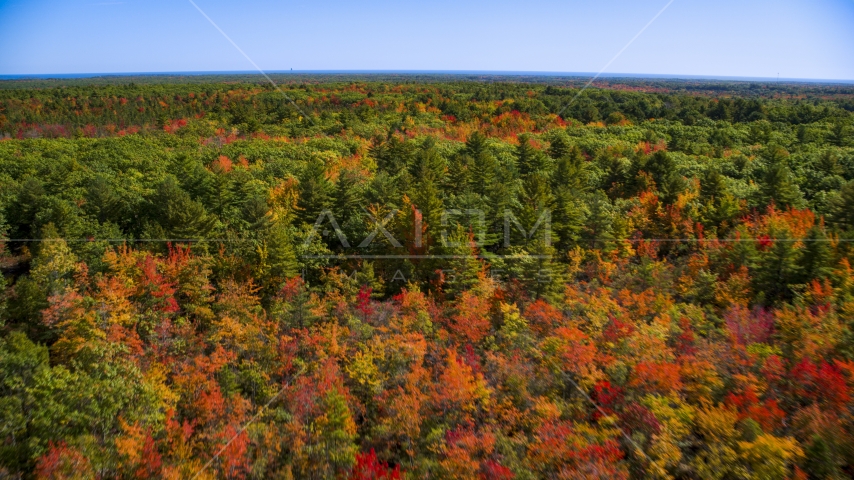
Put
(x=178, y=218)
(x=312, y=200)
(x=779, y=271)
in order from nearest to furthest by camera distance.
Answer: (x=779, y=271)
(x=178, y=218)
(x=312, y=200)

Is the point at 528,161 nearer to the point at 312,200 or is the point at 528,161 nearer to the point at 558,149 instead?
the point at 558,149

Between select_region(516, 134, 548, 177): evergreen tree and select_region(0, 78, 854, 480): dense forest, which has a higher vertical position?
select_region(516, 134, 548, 177): evergreen tree

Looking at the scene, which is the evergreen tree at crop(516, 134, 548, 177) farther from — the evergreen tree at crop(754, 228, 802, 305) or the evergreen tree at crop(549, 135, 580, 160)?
the evergreen tree at crop(754, 228, 802, 305)

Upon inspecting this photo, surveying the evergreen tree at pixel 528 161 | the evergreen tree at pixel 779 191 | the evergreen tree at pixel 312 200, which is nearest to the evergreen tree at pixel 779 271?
the evergreen tree at pixel 779 191

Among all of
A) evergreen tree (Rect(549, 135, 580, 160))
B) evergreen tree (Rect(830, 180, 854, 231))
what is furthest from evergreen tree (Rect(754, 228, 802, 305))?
evergreen tree (Rect(549, 135, 580, 160))

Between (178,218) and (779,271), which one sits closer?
(779,271)

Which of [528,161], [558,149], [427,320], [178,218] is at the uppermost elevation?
[558,149]

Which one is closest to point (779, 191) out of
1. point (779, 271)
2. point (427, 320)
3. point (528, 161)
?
point (779, 271)

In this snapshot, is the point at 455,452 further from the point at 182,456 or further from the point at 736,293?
the point at 736,293

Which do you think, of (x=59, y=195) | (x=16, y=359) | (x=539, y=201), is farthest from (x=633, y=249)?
(x=59, y=195)
